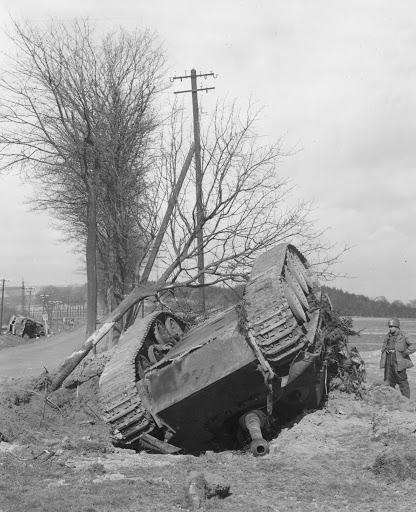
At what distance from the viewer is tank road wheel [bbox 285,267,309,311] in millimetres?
8977

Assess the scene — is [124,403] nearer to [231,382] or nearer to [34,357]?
[231,382]

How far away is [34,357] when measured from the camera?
26406mm

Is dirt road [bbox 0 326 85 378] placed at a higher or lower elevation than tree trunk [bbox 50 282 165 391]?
lower

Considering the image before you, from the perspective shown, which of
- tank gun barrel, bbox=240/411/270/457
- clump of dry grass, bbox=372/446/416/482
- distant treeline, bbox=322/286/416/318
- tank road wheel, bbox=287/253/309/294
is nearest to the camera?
clump of dry grass, bbox=372/446/416/482

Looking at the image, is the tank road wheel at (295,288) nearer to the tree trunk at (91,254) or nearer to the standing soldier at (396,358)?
the standing soldier at (396,358)

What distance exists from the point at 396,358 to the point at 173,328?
4283mm

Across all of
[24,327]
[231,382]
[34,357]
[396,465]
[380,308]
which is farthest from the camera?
[380,308]

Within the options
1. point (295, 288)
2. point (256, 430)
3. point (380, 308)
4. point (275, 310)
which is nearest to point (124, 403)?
point (256, 430)

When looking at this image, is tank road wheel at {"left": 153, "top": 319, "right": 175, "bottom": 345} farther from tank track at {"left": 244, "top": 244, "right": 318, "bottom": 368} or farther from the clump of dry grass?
the clump of dry grass

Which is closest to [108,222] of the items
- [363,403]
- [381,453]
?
[363,403]

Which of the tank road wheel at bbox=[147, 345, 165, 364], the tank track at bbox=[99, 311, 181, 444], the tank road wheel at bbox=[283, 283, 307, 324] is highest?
the tank road wheel at bbox=[283, 283, 307, 324]

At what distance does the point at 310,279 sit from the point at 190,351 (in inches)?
139

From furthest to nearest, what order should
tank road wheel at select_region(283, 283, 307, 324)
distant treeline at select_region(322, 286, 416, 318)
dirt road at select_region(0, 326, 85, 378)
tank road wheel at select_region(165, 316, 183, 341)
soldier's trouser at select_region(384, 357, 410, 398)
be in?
distant treeline at select_region(322, 286, 416, 318) → dirt road at select_region(0, 326, 85, 378) → soldier's trouser at select_region(384, 357, 410, 398) → tank road wheel at select_region(165, 316, 183, 341) → tank road wheel at select_region(283, 283, 307, 324)

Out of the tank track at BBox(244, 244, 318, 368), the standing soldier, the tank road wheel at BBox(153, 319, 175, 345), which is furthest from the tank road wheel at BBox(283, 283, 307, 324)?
the standing soldier
